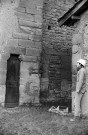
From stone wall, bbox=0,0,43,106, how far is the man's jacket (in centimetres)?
262

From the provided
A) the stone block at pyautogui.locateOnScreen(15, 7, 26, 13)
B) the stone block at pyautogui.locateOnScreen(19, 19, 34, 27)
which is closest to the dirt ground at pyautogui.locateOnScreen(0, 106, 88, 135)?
the stone block at pyautogui.locateOnScreen(19, 19, 34, 27)

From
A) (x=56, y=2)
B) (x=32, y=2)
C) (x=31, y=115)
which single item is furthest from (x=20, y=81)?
(x=56, y=2)

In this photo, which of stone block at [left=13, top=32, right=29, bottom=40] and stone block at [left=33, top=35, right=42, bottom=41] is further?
stone block at [left=33, top=35, right=42, bottom=41]

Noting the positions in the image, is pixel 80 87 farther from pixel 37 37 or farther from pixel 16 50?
pixel 37 37

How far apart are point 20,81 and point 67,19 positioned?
9.15ft

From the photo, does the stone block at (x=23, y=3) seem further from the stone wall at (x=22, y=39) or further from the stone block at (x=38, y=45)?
the stone block at (x=38, y=45)

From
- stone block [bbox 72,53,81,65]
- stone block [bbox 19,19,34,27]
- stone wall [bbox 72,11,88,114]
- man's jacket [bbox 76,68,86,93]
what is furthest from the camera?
stone block [bbox 19,19,34,27]

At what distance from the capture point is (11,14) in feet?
25.9

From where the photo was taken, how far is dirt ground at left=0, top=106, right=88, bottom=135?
494 cm

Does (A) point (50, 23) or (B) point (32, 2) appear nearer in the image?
(B) point (32, 2)

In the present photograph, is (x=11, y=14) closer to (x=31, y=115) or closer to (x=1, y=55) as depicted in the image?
(x=1, y=55)

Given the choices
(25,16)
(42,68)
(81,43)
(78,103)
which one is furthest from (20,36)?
(78,103)

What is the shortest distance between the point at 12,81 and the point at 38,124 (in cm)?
265

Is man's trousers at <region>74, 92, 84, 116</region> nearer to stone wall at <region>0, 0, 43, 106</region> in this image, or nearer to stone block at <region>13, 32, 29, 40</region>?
stone wall at <region>0, 0, 43, 106</region>
